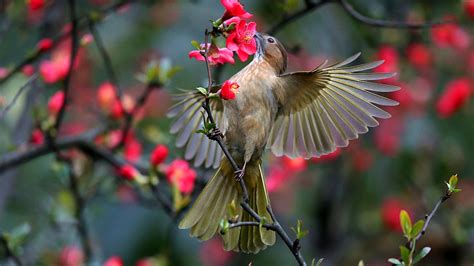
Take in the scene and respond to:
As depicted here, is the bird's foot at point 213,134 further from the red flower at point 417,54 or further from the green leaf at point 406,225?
the red flower at point 417,54

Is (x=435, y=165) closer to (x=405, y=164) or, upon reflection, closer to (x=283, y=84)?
(x=405, y=164)

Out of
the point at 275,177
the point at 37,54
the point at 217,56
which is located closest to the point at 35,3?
the point at 37,54

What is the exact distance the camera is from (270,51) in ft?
10.6

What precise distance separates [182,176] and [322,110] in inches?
28.6

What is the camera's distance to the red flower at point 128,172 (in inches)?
138

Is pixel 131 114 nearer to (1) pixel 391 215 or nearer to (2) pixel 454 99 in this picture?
(2) pixel 454 99

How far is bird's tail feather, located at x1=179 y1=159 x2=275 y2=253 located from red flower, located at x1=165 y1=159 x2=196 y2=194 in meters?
0.39

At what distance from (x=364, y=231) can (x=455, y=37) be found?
1.53 metres

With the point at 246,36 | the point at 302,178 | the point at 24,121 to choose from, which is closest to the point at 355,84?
the point at 246,36

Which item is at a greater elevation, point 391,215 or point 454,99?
point 454,99

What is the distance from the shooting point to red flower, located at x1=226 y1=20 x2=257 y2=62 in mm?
2285

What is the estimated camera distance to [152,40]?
5.81 m

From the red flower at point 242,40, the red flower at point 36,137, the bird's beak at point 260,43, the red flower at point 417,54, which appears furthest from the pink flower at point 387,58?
the red flower at point 242,40

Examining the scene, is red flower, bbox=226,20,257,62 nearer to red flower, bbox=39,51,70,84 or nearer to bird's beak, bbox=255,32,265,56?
bird's beak, bbox=255,32,265,56
